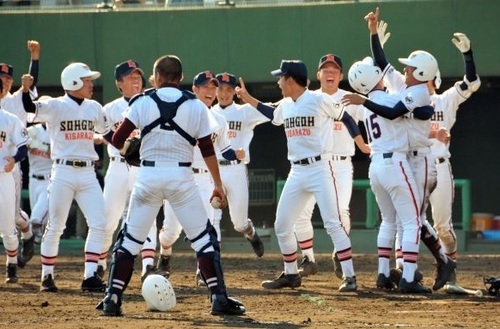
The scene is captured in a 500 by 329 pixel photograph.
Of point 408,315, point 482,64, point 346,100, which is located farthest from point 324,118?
point 482,64

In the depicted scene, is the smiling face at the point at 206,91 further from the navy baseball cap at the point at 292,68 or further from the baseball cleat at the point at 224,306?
the baseball cleat at the point at 224,306

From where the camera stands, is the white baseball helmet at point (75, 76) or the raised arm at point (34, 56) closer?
the raised arm at point (34, 56)

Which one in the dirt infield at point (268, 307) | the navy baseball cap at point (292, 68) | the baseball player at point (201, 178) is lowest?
the dirt infield at point (268, 307)

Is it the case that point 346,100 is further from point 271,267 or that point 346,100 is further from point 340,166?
point 271,267

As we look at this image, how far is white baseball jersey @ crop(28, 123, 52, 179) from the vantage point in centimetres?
1916

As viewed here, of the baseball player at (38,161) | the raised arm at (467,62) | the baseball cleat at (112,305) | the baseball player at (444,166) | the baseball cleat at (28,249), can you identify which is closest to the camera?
the baseball cleat at (112,305)

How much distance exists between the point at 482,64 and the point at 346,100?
8.18m

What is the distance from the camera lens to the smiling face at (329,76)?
14.6 m

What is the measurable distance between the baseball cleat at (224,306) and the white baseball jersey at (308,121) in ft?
8.38

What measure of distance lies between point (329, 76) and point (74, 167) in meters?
3.05

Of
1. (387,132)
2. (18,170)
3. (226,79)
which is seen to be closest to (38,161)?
(18,170)

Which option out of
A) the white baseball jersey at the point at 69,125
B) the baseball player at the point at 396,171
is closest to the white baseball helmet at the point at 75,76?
the white baseball jersey at the point at 69,125

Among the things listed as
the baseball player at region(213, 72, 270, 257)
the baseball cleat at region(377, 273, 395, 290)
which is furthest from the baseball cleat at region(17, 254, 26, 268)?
the baseball cleat at region(377, 273, 395, 290)

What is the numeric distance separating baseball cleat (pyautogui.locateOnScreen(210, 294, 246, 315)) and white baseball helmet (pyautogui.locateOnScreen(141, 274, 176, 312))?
0.54m
